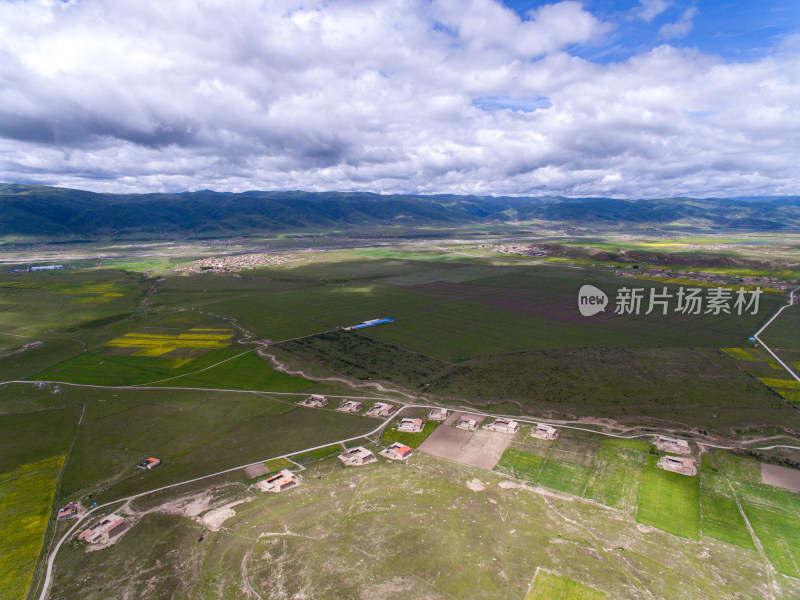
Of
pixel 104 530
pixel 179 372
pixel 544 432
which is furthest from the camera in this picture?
pixel 179 372

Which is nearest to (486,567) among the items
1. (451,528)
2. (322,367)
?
(451,528)

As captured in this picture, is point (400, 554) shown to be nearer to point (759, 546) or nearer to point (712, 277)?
point (759, 546)

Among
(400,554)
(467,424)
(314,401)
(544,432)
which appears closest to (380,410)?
(314,401)

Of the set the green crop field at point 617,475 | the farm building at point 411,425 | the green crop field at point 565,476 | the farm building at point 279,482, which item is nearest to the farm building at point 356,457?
the farm building at point 279,482

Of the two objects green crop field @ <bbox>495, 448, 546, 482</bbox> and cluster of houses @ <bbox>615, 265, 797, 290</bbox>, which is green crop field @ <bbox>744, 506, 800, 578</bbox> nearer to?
green crop field @ <bbox>495, 448, 546, 482</bbox>

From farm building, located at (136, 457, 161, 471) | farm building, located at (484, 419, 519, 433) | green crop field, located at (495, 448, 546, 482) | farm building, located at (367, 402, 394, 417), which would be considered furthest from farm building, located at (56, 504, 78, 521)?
farm building, located at (484, 419, 519, 433)

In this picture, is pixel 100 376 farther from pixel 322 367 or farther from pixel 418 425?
pixel 418 425
